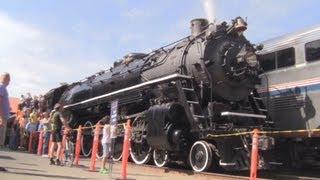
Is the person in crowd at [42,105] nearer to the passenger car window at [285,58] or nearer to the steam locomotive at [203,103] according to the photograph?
the steam locomotive at [203,103]

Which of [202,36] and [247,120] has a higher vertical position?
[202,36]

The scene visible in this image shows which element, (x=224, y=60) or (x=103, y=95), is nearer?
(x=224, y=60)

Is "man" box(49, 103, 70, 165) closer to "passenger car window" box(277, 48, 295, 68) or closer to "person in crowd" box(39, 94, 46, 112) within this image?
"passenger car window" box(277, 48, 295, 68)

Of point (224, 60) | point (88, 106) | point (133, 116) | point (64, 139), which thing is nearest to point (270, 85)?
point (224, 60)

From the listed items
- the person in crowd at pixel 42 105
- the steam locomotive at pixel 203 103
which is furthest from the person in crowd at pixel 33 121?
the steam locomotive at pixel 203 103

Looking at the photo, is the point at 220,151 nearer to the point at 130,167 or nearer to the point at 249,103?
the point at 249,103

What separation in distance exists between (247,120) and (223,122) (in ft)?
2.21

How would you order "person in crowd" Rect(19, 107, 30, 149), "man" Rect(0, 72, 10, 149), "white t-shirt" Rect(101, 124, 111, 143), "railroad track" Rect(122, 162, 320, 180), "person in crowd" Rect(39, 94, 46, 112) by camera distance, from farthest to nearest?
"person in crowd" Rect(39, 94, 46, 112) → "person in crowd" Rect(19, 107, 30, 149) → "white t-shirt" Rect(101, 124, 111, 143) → "railroad track" Rect(122, 162, 320, 180) → "man" Rect(0, 72, 10, 149)

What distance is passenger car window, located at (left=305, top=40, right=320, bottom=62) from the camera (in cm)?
1340

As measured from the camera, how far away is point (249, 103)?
1435cm

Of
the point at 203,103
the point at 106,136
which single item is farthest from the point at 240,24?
the point at 106,136

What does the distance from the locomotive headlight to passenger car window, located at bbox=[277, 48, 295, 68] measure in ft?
3.76

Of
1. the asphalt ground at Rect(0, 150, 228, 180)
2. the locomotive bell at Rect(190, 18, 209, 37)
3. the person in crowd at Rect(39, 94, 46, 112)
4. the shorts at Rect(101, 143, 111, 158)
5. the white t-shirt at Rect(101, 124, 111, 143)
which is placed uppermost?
the locomotive bell at Rect(190, 18, 209, 37)

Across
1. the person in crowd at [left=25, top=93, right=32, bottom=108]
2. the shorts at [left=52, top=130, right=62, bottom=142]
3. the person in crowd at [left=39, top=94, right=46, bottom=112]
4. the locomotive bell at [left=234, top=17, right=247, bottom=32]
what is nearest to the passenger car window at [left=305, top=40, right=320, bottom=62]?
the locomotive bell at [left=234, top=17, right=247, bottom=32]
